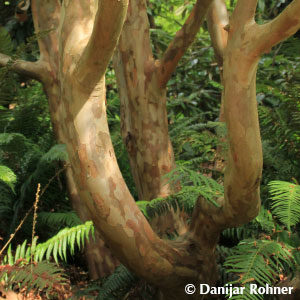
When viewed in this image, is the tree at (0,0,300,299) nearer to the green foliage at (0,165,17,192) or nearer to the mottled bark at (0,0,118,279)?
the green foliage at (0,165,17,192)

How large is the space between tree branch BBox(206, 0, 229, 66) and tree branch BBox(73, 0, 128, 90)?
5.01 ft

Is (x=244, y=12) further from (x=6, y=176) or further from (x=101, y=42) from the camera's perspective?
(x=6, y=176)

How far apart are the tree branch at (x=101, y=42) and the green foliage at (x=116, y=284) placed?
1.14 meters

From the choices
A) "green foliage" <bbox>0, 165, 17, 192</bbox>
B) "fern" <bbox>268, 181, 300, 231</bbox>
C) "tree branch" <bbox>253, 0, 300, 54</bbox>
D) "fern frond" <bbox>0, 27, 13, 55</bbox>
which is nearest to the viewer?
"tree branch" <bbox>253, 0, 300, 54</bbox>

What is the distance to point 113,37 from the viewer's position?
1335 mm

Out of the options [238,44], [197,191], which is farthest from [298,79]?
[238,44]

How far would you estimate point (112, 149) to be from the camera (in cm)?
162

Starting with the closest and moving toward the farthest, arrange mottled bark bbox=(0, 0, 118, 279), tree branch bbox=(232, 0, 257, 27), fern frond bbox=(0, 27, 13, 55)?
tree branch bbox=(232, 0, 257, 27), mottled bark bbox=(0, 0, 118, 279), fern frond bbox=(0, 27, 13, 55)

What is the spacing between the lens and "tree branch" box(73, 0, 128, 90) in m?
1.22

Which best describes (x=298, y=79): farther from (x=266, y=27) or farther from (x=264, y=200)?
(x=266, y=27)

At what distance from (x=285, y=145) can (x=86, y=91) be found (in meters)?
1.65

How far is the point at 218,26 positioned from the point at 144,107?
93cm

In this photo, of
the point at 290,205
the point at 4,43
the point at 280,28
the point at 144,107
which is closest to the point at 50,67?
the point at 4,43

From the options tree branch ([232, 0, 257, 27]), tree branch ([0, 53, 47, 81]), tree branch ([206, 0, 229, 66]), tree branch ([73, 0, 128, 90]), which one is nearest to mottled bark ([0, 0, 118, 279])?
tree branch ([0, 53, 47, 81])
